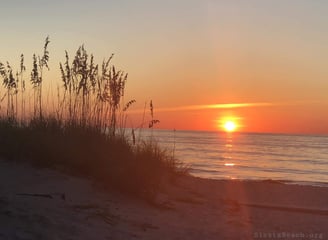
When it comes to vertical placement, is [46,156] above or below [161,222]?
above

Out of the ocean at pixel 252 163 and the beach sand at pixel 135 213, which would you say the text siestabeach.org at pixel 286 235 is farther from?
the ocean at pixel 252 163

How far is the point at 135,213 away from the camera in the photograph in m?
7.01

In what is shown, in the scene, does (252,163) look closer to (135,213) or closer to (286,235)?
(286,235)

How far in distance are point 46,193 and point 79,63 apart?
476 centimetres

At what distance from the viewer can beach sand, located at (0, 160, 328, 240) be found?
5.47 m

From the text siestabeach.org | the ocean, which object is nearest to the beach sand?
the text siestabeach.org

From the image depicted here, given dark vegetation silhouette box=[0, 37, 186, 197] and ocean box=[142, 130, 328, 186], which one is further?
ocean box=[142, 130, 328, 186]

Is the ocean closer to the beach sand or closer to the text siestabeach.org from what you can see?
the beach sand

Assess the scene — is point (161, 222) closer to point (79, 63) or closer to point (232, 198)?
A: point (232, 198)

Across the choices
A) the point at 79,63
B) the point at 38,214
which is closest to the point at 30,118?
the point at 79,63

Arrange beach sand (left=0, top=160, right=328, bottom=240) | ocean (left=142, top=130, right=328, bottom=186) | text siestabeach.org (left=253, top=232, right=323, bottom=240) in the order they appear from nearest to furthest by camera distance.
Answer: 1. beach sand (left=0, top=160, right=328, bottom=240)
2. text siestabeach.org (left=253, top=232, right=323, bottom=240)
3. ocean (left=142, top=130, right=328, bottom=186)

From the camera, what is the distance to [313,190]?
1251 centimetres

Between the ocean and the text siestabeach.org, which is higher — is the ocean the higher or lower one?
the lower one

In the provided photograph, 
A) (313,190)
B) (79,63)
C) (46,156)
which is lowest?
(313,190)
